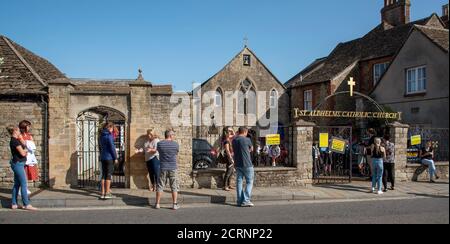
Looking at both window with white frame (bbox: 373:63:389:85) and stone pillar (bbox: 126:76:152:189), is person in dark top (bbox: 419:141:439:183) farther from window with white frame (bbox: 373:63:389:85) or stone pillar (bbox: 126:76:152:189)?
window with white frame (bbox: 373:63:389:85)

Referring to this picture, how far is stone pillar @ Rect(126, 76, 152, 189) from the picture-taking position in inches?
456

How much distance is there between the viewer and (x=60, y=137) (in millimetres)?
11648

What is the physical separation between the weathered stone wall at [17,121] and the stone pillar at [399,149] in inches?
483

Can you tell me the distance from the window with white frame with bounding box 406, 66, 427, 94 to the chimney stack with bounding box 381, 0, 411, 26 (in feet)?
33.3

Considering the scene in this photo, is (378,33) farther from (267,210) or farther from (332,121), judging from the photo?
(267,210)

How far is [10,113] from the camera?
11805mm

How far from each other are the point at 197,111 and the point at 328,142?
18355mm

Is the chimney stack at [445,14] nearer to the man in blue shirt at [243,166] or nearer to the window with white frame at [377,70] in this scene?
the window with white frame at [377,70]

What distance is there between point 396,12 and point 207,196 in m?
25.1

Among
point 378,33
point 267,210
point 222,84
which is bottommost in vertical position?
point 267,210

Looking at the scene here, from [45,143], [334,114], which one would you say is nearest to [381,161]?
[334,114]

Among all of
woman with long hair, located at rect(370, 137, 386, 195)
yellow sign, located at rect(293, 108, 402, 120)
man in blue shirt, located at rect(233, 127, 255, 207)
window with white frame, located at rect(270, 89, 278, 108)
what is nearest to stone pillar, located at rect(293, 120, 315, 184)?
yellow sign, located at rect(293, 108, 402, 120)

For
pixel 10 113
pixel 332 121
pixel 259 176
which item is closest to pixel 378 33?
pixel 332 121

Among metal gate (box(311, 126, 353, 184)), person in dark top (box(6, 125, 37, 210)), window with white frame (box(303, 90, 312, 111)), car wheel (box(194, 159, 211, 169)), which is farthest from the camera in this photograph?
window with white frame (box(303, 90, 312, 111))
